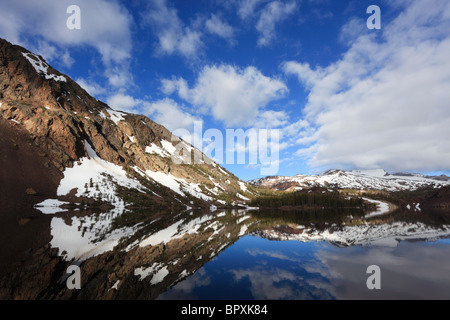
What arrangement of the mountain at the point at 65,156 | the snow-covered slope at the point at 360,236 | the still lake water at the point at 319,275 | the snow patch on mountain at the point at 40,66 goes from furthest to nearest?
the snow patch on mountain at the point at 40,66
the mountain at the point at 65,156
the snow-covered slope at the point at 360,236
the still lake water at the point at 319,275

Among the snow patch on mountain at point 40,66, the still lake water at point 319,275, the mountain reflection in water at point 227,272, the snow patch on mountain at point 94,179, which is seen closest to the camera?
the still lake water at point 319,275

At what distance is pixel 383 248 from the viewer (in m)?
22.0

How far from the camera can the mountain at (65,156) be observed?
84.8 meters

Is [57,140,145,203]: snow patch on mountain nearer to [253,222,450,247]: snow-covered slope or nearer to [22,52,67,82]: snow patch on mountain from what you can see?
[22,52,67,82]: snow patch on mountain

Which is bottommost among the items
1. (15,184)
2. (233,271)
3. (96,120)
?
(233,271)

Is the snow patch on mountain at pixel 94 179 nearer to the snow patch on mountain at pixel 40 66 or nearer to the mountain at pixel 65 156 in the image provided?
the mountain at pixel 65 156

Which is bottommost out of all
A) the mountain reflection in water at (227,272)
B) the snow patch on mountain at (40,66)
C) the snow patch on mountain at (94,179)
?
the mountain reflection in water at (227,272)

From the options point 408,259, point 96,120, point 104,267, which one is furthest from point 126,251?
point 96,120

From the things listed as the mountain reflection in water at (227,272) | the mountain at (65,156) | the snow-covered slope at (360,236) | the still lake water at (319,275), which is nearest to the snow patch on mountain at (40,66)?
the mountain at (65,156)

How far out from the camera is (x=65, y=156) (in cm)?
11012

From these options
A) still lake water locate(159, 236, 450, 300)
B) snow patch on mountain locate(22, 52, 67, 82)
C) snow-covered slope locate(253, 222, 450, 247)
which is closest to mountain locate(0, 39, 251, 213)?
snow patch on mountain locate(22, 52, 67, 82)

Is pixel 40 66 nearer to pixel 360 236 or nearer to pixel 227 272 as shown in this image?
pixel 227 272
